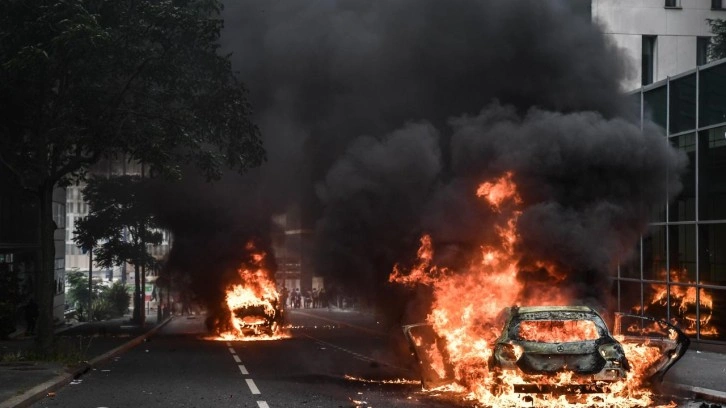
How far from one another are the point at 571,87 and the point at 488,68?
6.86ft

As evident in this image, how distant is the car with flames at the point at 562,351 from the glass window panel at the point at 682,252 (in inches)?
498

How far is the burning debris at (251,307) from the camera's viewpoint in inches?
1377

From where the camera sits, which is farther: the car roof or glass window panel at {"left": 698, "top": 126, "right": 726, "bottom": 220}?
→ glass window panel at {"left": 698, "top": 126, "right": 726, "bottom": 220}

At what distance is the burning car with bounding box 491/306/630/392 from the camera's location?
1232 cm

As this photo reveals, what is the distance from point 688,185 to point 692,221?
1.02 meters

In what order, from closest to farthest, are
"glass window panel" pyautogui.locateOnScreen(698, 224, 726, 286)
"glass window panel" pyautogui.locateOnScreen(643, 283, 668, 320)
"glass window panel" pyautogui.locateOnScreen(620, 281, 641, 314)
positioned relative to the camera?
"glass window panel" pyautogui.locateOnScreen(698, 224, 726, 286) → "glass window panel" pyautogui.locateOnScreen(643, 283, 668, 320) → "glass window panel" pyautogui.locateOnScreen(620, 281, 641, 314)

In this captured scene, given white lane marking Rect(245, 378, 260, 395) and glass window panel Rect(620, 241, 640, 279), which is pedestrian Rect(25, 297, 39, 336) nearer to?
white lane marking Rect(245, 378, 260, 395)

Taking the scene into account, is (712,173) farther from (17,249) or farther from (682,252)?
(17,249)

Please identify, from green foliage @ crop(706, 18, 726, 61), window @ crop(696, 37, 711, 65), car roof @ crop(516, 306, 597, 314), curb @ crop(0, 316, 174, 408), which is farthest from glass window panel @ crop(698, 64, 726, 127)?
window @ crop(696, 37, 711, 65)

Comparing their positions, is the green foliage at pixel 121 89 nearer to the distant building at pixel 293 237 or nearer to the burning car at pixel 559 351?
A: the distant building at pixel 293 237

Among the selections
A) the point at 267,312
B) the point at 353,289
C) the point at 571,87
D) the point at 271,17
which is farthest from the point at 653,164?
the point at 267,312

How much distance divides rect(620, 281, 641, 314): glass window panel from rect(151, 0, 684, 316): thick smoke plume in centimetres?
1110

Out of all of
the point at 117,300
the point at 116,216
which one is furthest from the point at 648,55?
the point at 117,300

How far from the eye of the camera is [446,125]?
66.9 feet
